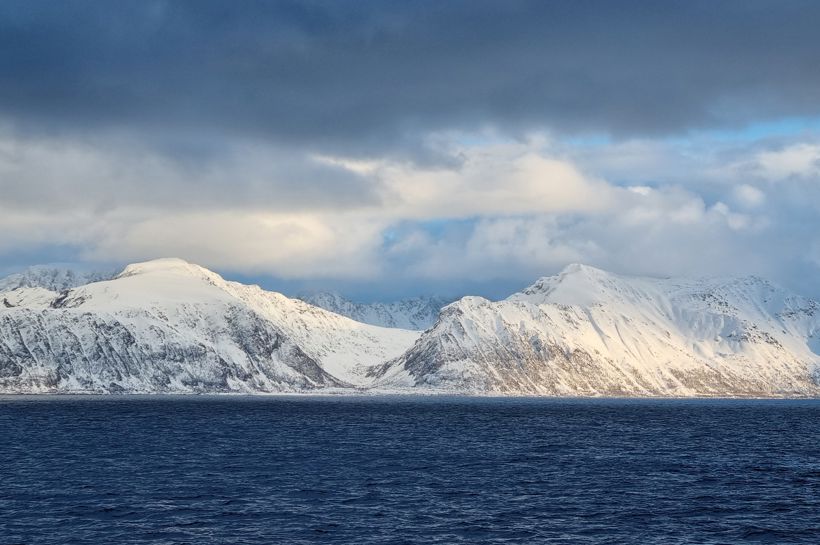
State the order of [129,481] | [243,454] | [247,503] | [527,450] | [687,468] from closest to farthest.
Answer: [247,503] → [129,481] → [687,468] → [243,454] → [527,450]

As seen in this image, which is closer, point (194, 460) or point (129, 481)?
point (129, 481)

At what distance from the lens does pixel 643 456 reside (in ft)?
488

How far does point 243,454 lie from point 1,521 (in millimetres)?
60173

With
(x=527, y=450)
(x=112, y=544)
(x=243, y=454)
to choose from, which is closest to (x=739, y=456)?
(x=527, y=450)

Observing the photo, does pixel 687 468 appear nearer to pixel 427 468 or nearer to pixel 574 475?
pixel 574 475

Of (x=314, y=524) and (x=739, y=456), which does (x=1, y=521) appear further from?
(x=739, y=456)

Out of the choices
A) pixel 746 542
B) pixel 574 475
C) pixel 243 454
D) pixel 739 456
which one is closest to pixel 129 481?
pixel 243 454

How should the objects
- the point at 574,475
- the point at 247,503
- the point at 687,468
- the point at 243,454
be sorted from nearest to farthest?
the point at 247,503 < the point at 574,475 < the point at 687,468 < the point at 243,454

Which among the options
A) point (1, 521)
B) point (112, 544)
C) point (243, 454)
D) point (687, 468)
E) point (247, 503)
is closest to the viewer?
point (112, 544)

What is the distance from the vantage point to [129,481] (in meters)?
113

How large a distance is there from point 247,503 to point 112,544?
21.4 meters

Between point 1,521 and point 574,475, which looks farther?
point 574,475

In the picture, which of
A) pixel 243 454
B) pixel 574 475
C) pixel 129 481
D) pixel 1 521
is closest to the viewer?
pixel 1 521

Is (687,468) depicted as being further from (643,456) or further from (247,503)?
(247,503)
